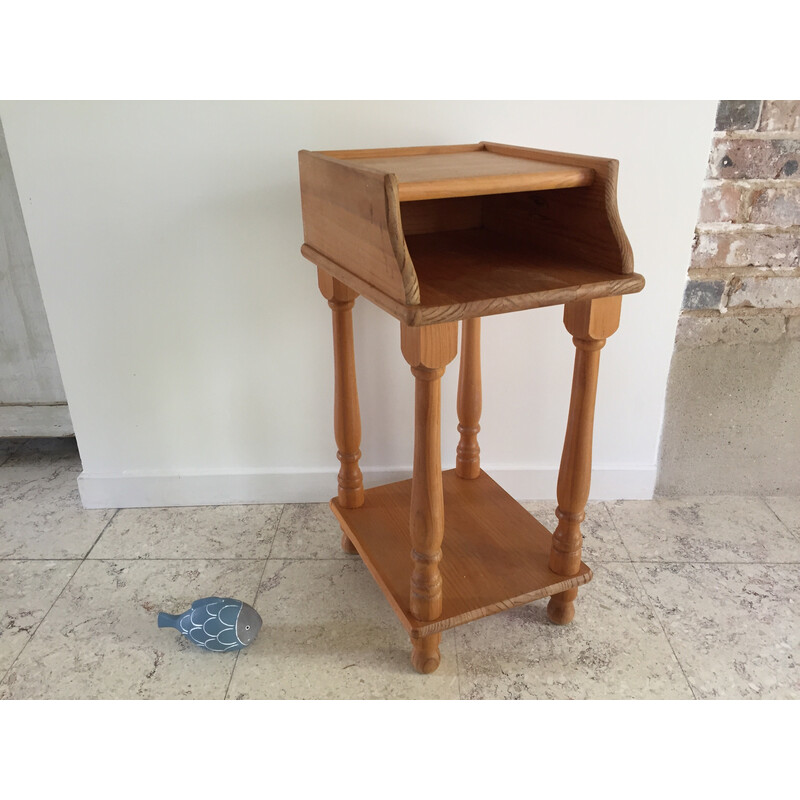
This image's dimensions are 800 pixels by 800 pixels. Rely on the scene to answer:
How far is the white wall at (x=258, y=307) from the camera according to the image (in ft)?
4.78

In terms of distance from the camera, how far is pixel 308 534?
1713mm

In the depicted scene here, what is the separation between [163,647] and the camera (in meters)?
1.37

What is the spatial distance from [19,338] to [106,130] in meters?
0.74

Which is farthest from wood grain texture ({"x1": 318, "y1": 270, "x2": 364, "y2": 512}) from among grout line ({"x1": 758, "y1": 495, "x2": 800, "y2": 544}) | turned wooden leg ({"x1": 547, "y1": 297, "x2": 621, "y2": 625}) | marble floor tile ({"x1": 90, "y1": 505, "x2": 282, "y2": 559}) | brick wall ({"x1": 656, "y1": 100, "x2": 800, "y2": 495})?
grout line ({"x1": 758, "y1": 495, "x2": 800, "y2": 544})

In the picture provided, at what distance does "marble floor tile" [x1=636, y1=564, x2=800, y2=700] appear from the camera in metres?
1.28

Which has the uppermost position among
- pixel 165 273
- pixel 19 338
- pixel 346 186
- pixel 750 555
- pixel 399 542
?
pixel 346 186

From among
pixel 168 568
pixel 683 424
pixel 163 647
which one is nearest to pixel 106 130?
pixel 168 568

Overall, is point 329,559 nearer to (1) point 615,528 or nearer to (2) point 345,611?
(2) point 345,611

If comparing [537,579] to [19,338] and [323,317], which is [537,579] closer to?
[323,317]

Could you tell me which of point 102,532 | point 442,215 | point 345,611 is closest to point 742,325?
point 442,215

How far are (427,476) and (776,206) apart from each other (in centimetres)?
104

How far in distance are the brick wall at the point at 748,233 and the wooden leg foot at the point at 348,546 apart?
94 cm

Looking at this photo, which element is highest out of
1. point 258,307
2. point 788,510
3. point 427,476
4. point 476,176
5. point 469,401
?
point 476,176

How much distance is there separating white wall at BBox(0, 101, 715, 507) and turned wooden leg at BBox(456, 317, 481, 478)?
0.09 m
